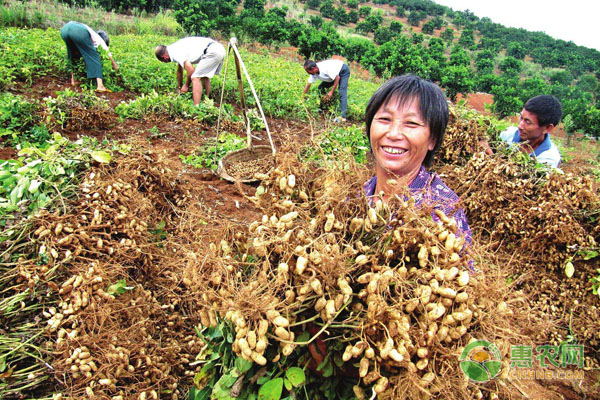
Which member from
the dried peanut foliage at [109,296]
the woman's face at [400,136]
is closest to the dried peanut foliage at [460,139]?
the woman's face at [400,136]

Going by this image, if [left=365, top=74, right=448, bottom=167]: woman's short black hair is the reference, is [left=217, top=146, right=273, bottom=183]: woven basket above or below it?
below

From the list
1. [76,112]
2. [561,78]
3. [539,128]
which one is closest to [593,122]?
[539,128]

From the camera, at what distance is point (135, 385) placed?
5.73 ft

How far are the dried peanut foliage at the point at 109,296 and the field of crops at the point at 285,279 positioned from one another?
1cm

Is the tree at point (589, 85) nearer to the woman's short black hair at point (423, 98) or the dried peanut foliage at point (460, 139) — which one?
the dried peanut foliage at point (460, 139)

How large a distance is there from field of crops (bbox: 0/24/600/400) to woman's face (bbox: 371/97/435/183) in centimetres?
A: 18

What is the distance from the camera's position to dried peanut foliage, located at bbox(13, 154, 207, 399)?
1.63 m

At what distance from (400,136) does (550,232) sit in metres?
2.06

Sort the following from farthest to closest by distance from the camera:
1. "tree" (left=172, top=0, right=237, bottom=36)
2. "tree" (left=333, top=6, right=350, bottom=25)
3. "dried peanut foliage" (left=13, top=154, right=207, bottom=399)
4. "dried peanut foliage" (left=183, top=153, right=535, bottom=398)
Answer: "tree" (left=333, top=6, right=350, bottom=25), "tree" (left=172, top=0, right=237, bottom=36), "dried peanut foliage" (left=13, top=154, right=207, bottom=399), "dried peanut foliage" (left=183, top=153, right=535, bottom=398)

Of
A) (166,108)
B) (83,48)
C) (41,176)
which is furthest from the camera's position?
(83,48)

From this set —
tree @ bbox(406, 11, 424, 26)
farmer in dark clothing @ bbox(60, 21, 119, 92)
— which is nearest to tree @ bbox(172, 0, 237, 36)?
farmer in dark clothing @ bbox(60, 21, 119, 92)

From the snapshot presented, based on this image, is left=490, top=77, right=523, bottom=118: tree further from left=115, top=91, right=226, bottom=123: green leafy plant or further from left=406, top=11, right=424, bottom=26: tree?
left=406, top=11, right=424, bottom=26: tree

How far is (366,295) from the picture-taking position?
994 mm

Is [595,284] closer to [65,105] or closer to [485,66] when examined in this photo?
[65,105]
